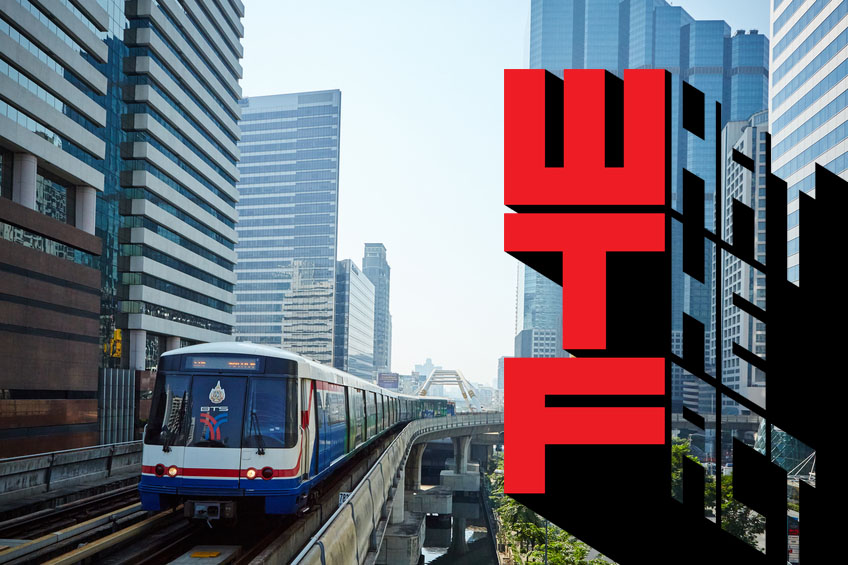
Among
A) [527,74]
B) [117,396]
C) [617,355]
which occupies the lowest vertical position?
[117,396]

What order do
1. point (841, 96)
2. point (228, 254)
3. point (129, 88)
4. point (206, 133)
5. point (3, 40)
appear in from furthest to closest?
point (228, 254)
point (206, 133)
point (129, 88)
point (841, 96)
point (3, 40)

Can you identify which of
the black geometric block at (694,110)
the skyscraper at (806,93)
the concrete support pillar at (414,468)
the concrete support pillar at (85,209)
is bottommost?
the concrete support pillar at (414,468)

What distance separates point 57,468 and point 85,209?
33790 mm

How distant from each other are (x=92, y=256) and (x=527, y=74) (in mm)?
46752

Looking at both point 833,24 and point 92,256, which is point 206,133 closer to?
point 92,256

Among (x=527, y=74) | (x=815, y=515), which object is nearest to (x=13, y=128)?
(x=527, y=74)

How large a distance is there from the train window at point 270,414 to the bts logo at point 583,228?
5.35 meters

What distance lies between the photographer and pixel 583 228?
10398 mm

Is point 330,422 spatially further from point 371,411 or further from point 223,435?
point 371,411

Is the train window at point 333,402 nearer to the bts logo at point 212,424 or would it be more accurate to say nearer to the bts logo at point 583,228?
the bts logo at point 212,424

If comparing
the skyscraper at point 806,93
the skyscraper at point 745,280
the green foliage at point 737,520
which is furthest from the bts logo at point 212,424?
the skyscraper at point 745,280

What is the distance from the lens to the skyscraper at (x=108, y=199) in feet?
140

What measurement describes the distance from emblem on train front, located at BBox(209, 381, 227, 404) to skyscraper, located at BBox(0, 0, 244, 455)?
98.2 feet

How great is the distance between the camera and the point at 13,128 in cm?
4316
